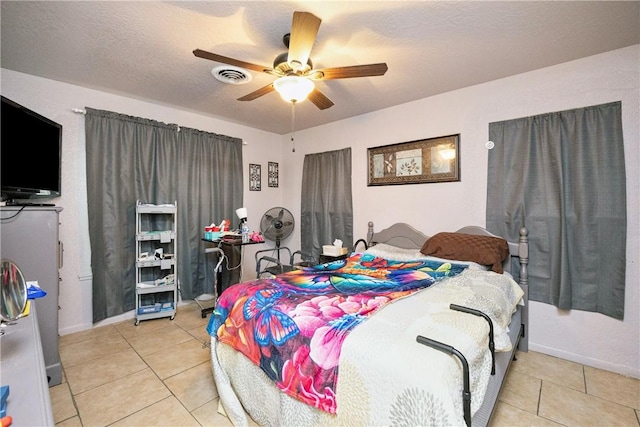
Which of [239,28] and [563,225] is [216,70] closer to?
[239,28]

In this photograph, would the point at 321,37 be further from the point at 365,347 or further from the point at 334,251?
the point at 334,251

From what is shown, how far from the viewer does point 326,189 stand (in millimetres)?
4098

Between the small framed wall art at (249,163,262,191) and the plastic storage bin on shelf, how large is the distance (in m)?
1.29

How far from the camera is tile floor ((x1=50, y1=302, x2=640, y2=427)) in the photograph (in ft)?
5.74

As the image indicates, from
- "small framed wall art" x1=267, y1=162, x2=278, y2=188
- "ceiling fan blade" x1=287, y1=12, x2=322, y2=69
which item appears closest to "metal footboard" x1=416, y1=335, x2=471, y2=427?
"ceiling fan blade" x1=287, y1=12, x2=322, y2=69

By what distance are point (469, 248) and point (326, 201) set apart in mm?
2031

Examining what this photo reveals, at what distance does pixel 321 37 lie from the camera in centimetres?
200

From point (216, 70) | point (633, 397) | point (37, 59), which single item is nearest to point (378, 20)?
point (216, 70)

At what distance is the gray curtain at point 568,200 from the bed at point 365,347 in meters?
0.56

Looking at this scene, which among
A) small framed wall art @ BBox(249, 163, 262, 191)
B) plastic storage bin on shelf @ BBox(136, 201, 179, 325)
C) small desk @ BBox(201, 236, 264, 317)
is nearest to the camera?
plastic storage bin on shelf @ BBox(136, 201, 179, 325)

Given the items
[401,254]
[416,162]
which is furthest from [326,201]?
[401,254]

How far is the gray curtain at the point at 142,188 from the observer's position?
9.66 ft

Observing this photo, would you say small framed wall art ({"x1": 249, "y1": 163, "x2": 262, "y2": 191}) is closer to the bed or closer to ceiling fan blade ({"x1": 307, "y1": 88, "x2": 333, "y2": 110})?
ceiling fan blade ({"x1": 307, "y1": 88, "x2": 333, "y2": 110})

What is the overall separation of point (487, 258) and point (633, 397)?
1.24 m
